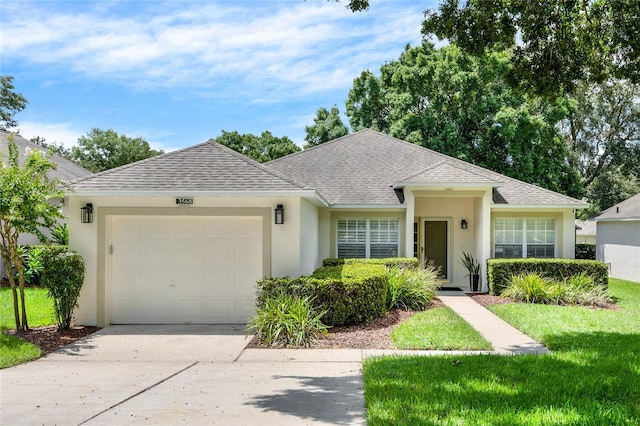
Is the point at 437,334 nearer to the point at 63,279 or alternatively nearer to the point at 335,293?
the point at 335,293

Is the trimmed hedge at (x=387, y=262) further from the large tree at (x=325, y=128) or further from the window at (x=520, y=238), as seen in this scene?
the large tree at (x=325, y=128)

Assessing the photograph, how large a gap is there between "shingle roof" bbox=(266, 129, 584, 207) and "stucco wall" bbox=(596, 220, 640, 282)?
655 cm

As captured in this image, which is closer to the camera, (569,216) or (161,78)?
(569,216)

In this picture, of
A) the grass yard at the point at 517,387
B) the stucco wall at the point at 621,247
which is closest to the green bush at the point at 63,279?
the grass yard at the point at 517,387

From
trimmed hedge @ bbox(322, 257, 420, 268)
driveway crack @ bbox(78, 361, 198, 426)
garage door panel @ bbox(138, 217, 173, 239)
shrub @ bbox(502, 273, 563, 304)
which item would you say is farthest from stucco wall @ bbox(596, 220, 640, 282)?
driveway crack @ bbox(78, 361, 198, 426)

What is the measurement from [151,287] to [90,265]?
4.44 ft

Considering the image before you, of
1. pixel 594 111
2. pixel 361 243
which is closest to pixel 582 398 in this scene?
pixel 361 243

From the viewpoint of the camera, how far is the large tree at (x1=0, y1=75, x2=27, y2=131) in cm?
3603

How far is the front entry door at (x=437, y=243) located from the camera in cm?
1766

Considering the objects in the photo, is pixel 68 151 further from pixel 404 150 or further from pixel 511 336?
pixel 511 336

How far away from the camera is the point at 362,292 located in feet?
32.9

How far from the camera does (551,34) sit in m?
10.2

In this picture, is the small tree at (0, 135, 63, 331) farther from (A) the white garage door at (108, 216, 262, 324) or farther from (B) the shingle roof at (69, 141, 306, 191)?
(A) the white garage door at (108, 216, 262, 324)

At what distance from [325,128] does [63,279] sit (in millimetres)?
24900
